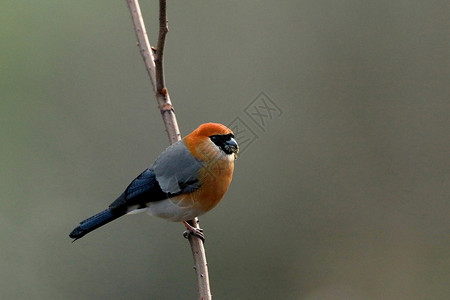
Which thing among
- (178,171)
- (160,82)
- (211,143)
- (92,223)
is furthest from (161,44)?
(92,223)

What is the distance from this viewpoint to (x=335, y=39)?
18.4 ft

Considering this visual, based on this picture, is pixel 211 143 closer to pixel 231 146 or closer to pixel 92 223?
pixel 231 146

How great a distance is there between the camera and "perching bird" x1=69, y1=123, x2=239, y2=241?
3391mm

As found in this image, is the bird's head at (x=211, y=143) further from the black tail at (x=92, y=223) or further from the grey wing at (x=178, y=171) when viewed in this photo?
the black tail at (x=92, y=223)

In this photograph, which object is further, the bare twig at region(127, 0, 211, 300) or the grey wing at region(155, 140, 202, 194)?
the grey wing at region(155, 140, 202, 194)

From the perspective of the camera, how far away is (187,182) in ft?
11.3

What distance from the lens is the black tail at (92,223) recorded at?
3.30 m

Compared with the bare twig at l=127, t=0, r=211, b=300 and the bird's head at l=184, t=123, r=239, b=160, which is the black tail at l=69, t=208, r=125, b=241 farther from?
the bird's head at l=184, t=123, r=239, b=160

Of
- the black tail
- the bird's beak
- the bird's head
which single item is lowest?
the black tail

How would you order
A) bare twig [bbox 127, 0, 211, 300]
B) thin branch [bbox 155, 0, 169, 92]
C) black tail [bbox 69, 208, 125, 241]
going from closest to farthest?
thin branch [bbox 155, 0, 169, 92]
bare twig [bbox 127, 0, 211, 300]
black tail [bbox 69, 208, 125, 241]

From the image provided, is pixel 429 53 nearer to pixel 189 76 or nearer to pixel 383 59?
pixel 383 59

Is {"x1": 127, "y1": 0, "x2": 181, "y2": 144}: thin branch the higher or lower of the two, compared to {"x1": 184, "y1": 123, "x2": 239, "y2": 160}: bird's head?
higher

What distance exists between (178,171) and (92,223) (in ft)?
2.22

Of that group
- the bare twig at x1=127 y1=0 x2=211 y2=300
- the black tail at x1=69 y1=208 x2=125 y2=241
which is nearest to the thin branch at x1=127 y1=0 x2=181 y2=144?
the bare twig at x1=127 y1=0 x2=211 y2=300
